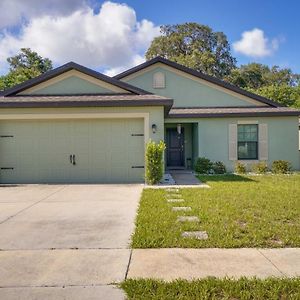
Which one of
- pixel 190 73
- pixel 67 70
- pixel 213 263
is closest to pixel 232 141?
pixel 190 73

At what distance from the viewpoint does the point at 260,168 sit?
14289 millimetres

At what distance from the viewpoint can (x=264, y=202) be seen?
24.4ft

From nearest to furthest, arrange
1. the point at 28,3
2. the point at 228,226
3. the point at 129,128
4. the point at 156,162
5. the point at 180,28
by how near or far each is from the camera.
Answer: the point at 228,226 → the point at 28,3 → the point at 156,162 → the point at 129,128 → the point at 180,28

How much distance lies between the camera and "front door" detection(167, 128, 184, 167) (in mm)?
16828

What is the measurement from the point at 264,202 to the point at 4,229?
5.71 meters

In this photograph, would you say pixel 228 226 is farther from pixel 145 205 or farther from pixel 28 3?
pixel 28 3

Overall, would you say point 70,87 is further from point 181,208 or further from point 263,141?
point 263,141

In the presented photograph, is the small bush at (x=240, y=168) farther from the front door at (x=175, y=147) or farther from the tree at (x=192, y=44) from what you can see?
the tree at (x=192, y=44)

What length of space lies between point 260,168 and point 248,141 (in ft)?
5.13

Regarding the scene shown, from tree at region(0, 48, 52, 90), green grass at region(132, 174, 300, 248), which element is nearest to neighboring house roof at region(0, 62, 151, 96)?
green grass at region(132, 174, 300, 248)

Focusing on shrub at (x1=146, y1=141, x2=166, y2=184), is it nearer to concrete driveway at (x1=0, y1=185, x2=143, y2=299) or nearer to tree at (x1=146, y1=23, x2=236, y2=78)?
concrete driveway at (x1=0, y1=185, x2=143, y2=299)

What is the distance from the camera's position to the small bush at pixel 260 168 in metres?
14.3

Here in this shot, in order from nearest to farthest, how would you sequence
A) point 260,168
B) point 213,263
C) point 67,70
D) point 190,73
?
point 213,263 < point 67,70 < point 260,168 < point 190,73

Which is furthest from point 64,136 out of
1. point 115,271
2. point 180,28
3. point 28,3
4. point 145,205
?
point 180,28
